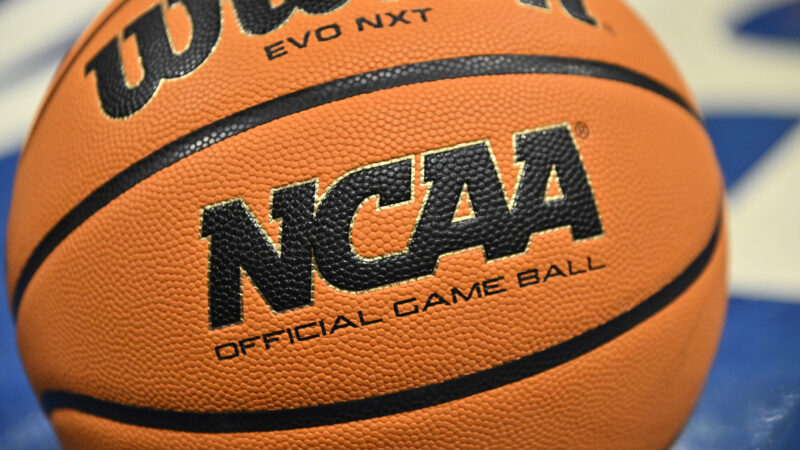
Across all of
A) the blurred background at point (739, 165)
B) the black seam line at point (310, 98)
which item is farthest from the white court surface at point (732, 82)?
the black seam line at point (310, 98)

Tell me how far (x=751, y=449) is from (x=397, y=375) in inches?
29.2

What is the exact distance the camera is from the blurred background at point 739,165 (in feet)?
4.62

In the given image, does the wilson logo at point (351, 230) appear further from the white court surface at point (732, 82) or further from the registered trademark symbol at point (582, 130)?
the white court surface at point (732, 82)

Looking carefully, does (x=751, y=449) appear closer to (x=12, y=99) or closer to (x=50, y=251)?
(x=50, y=251)

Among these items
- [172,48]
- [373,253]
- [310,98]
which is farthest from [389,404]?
[172,48]

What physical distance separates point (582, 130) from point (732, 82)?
1713 millimetres

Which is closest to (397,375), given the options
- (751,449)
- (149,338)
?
(149,338)

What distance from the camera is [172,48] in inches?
37.3

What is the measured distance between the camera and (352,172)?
2.76 feet

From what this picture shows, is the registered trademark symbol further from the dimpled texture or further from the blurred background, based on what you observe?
the blurred background

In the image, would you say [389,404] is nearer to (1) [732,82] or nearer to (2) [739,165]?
(2) [739,165]

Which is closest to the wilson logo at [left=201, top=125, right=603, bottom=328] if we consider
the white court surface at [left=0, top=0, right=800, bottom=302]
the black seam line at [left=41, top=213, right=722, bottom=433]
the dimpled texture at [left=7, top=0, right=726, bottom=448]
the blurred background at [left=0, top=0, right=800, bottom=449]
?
the dimpled texture at [left=7, top=0, right=726, bottom=448]

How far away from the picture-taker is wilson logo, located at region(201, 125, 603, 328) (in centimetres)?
83

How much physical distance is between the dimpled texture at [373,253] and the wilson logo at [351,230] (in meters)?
0.01
